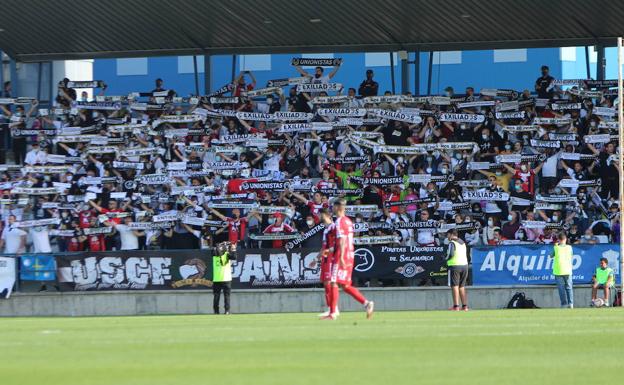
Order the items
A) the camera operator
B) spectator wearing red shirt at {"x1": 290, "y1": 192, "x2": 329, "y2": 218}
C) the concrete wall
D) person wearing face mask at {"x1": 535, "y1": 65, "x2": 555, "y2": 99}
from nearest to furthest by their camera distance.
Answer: the camera operator → the concrete wall → spectator wearing red shirt at {"x1": 290, "y1": 192, "x2": 329, "y2": 218} → person wearing face mask at {"x1": 535, "y1": 65, "x2": 555, "y2": 99}

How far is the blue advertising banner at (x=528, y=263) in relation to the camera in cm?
3183

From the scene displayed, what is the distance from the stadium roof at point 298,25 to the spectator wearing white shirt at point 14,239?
6894 mm

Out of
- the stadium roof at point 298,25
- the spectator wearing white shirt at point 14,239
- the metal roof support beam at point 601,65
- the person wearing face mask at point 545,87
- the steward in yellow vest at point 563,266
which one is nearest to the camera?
the steward in yellow vest at point 563,266

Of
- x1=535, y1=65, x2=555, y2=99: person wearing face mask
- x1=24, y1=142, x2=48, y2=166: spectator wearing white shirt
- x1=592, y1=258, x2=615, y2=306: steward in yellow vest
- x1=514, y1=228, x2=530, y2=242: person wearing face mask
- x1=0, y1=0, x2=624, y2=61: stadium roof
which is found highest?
x1=0, y1=0, x2=624, y2=61: stadium roof

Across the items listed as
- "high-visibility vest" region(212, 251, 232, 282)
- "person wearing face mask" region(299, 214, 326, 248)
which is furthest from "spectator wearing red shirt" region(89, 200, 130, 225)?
"person wearing face mask" region(299, 214, 326, 248)

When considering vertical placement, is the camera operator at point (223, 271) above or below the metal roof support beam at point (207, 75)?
below

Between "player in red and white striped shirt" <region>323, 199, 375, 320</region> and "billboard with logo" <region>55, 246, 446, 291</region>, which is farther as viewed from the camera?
"billboard with logo" <region>55, 246, 446, 291</region>

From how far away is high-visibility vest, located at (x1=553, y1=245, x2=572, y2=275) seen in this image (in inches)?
1176

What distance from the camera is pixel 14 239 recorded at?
34.7 m

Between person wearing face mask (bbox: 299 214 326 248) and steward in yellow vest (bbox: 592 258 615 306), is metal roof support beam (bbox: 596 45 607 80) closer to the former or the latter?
steward in yellow vest (bbox: 592 258 615 306)

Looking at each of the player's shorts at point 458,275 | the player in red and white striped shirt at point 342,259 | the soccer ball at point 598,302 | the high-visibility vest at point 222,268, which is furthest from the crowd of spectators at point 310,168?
the player in red and white striped shirt at point 342,259

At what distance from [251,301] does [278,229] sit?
197 cm

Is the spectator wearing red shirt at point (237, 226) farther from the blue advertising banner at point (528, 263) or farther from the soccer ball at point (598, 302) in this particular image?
the soccer ball at point (598, 302)

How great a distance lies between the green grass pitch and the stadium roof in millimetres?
19086
